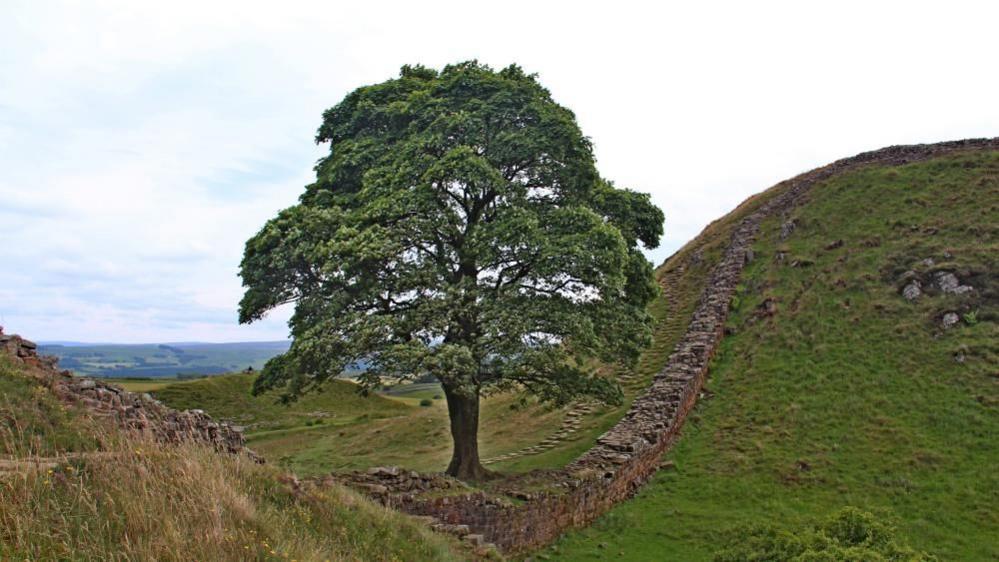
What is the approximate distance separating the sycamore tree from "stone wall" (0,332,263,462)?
3507 millimetres

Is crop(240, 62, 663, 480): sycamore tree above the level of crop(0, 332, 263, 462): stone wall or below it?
above

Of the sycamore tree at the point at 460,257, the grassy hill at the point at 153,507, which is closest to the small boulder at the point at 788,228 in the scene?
the sycamore tree at the point at 460,257

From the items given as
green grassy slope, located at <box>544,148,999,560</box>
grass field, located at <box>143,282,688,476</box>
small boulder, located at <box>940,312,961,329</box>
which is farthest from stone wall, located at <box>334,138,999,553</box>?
small boulder, located at <box>940,312,961,329</box>

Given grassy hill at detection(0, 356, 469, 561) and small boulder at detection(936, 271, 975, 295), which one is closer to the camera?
grassy hill at detection(0, 356, 469, 561)

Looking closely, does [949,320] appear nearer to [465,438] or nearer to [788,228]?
[788,228]

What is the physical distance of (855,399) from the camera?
22.4 meters

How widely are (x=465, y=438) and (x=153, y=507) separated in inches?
506

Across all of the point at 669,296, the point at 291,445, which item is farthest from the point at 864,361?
the point at 291,445

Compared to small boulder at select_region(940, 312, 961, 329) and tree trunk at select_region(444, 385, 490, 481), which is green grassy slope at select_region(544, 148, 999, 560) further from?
tree trunk at select_region(444, 385, 490, 481)

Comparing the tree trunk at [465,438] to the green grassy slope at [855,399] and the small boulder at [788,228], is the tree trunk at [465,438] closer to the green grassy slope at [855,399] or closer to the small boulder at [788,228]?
the green grassy slope at [855,399]

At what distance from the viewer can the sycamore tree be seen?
16016mm

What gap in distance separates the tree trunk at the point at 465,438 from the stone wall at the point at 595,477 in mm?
2389

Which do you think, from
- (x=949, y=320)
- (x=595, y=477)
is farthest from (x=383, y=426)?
(x=949, y=320)

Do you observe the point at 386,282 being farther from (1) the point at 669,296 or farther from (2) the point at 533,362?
(1) the point at 669,296
